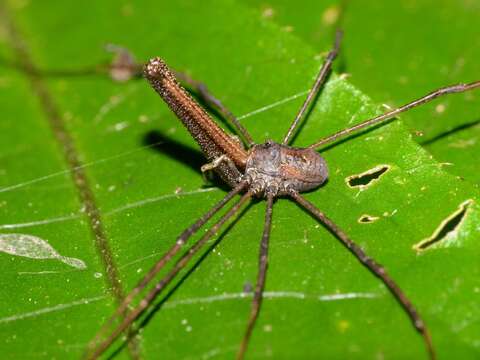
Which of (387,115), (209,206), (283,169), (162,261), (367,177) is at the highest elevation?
(387,115)

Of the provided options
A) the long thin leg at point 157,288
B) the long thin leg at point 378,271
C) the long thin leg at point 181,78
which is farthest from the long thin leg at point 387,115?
the long thin leg at point 157,288

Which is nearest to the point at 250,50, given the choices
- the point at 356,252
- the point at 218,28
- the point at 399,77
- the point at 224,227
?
the point at 218,28

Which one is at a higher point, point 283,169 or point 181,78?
point 181,78

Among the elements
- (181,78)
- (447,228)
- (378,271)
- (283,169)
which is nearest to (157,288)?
(283,169)

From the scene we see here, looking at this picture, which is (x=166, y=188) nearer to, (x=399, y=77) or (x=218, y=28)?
(x=218, y=28)

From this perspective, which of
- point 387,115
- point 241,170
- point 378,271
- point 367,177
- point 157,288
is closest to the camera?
point 378,271

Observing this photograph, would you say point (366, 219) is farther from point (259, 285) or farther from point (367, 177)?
point (259, 285)

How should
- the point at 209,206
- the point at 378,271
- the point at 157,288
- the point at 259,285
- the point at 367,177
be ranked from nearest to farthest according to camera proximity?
the point at 378,271 < the point at 259,285 < the point at 157,288 < the point at 367,177 < the point at 209,206
